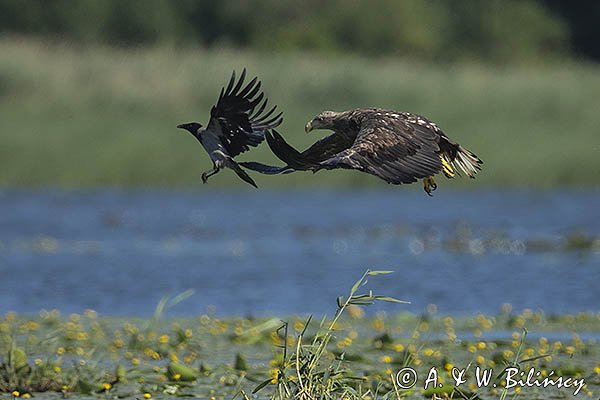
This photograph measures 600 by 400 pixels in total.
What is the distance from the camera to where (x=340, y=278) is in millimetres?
14477

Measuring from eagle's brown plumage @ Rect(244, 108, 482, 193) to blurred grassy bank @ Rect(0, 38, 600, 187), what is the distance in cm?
1359

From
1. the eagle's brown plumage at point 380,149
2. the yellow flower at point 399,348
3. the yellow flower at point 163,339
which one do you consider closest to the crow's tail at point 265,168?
the eagle's brown plumage at point 380,149

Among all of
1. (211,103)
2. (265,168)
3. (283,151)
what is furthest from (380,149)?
(211,103)

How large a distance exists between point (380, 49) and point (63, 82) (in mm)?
12151

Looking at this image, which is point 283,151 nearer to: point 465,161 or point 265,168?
point 265,168

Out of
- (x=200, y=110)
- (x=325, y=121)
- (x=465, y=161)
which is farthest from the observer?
(x=200, y=110)

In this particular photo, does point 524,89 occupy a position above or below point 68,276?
above

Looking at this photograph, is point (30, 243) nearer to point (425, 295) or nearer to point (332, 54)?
point (425, 295)

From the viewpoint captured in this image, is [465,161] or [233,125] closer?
[233,125]

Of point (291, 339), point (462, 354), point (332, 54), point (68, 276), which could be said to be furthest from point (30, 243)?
point (332, 54)
